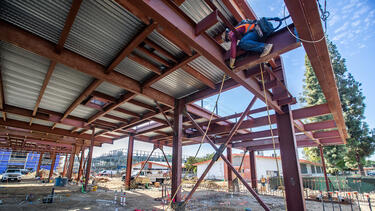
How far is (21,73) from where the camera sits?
24.8ft

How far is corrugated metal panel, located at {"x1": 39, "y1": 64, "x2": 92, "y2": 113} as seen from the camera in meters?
7.58

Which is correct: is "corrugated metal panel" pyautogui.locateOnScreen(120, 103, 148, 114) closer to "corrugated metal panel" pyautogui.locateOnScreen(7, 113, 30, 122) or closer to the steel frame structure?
the steel frame structure

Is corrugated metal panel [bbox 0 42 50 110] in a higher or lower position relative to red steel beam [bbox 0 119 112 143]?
higher

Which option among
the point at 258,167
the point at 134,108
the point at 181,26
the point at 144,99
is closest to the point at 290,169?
the point at 181,26

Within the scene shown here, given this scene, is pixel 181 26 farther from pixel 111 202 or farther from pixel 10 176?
pixel 10 176

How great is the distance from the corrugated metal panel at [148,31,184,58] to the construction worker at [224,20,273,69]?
207cm

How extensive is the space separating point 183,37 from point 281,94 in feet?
16.6

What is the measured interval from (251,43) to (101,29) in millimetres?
4096

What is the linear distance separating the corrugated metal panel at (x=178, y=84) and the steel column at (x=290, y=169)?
3812 mm

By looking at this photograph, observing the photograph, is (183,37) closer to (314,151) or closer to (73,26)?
(73,26)

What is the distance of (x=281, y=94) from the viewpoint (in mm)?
7164

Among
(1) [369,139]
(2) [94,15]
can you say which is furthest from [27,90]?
(1) [369,139]

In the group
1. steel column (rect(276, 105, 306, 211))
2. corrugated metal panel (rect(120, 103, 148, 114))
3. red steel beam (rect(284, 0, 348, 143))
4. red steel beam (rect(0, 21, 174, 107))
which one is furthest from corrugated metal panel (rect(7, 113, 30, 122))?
red steel beam (rect(284, 0, 348, 143))

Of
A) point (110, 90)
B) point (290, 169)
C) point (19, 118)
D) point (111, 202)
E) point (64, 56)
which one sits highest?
point (110, 90)
